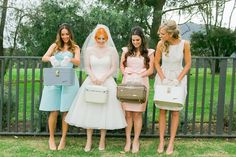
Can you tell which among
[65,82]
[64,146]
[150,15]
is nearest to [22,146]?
[64,146]

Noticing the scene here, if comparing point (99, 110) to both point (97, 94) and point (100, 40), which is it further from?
point (100, 40)

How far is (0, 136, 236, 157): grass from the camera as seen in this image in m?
6.02

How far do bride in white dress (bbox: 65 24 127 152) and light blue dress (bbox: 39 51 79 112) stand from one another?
0.09 meters

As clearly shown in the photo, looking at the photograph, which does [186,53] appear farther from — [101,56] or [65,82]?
[65,82]

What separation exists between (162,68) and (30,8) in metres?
8.59

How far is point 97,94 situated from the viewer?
5996 millimetres

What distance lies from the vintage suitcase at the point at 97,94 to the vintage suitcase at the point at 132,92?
0.20 metres

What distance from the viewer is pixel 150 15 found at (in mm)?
19062

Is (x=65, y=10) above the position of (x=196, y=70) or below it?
above

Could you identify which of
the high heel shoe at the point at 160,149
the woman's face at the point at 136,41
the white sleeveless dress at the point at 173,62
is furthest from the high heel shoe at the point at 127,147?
the woman's face at the point at 136,41

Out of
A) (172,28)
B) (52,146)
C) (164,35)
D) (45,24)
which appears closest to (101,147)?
(52,146)

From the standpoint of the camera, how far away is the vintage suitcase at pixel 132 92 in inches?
232

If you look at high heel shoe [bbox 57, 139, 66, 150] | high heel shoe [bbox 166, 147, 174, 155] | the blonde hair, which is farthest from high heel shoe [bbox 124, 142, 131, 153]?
the blonde hair

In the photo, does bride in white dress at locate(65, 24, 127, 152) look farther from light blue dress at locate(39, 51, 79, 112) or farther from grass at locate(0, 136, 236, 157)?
grass at locate(0, 136, 236, 157)
